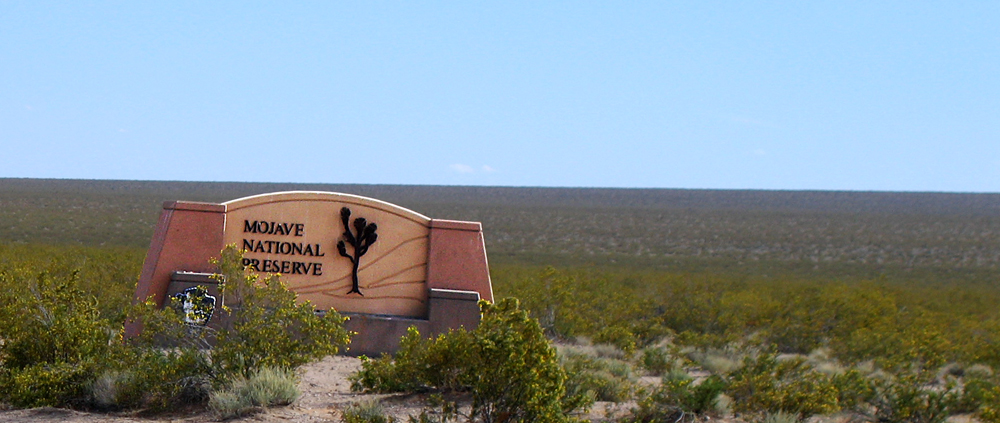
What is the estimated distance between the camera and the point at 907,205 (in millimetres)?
82000

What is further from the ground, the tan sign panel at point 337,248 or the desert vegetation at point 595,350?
the tan sign panel at point 337,248

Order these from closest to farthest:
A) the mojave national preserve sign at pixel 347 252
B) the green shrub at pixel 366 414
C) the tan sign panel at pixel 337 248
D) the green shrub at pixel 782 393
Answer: the green shrub at pixel 366 414 < the green shrub at pixel 782 393 < the mojave national preserve sign at pixel 347 252 < the tan sign panel at pixel 337 248

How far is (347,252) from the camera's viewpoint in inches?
510

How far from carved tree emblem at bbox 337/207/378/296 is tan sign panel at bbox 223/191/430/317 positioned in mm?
13

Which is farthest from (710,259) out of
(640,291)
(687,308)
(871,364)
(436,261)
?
(436,261)

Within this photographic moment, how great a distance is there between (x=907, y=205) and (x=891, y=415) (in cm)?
7763

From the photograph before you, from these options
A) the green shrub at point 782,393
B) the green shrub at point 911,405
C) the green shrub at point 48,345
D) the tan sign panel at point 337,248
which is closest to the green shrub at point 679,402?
the green shrub at point 782,393

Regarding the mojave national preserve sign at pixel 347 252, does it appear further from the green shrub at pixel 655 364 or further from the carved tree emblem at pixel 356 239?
the green shrub at pixel 655 364

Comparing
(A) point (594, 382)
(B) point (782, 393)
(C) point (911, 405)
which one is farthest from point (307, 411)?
(C) point (911, 405)

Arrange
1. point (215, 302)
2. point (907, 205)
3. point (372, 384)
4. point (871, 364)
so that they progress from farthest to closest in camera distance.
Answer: point (907, 205) → point (871, 364) → point (215, 302) → point (372, 384)

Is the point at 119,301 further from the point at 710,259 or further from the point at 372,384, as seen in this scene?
the point at 710,259

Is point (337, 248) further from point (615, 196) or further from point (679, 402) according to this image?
point (615, 196)

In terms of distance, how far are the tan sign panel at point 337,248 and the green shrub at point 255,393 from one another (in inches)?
157

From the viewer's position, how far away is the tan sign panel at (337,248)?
42.1 feet
